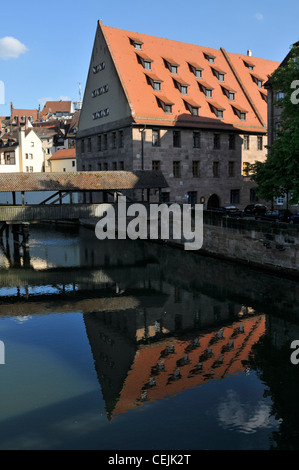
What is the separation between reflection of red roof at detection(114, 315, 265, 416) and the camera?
1340cm

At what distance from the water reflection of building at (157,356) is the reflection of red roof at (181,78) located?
97.3 ft

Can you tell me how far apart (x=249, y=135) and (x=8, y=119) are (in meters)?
88.0

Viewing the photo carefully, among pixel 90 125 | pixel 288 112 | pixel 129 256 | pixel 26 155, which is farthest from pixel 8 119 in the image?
pixel 288 112

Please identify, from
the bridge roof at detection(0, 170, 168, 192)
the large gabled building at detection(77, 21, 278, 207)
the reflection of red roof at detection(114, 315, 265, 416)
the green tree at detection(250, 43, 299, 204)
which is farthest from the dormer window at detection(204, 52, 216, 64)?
the reflection of red roof at detection(114, 315, 265, 416)

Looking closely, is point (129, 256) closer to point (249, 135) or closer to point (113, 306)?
point (113, 306)

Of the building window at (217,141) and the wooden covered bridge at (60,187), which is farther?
the building window at (217,141)

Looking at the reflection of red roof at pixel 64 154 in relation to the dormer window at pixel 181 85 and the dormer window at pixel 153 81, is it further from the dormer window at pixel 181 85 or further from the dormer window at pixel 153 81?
the dormer window at pixel 153 81

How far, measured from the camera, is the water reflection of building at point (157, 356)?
44.3ft

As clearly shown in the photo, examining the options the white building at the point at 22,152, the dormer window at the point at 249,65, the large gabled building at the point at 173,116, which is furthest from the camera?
the white building at the point at 22,152

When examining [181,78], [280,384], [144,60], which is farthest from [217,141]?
[280,384]

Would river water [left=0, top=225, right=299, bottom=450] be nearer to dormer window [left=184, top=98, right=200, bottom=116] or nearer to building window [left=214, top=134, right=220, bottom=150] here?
building window [left=214, top=134, right=220, bottom=150]

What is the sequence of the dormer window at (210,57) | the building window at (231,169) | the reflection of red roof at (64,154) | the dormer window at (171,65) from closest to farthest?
1. the dormer window at (171,65)
2. the building window at (231,169)
3. the dormer window at (210,57)
4. the reflection of red roof at (64,154)

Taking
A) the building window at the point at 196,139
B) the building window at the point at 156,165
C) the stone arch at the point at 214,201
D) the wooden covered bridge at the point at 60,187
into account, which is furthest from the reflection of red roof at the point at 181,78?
the stone arch at the point at 214,201

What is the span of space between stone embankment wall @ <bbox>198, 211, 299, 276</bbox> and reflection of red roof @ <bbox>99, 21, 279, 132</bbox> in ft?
56.2
